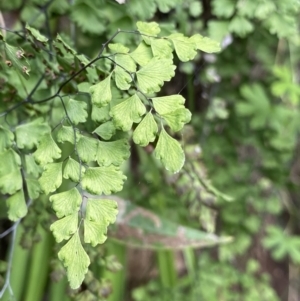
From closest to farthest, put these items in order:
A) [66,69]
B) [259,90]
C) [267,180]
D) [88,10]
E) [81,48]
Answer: [66,69] < [88,10] < [81,48] < [259,90] < [267,180]

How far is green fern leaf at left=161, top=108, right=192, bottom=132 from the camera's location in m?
0.41

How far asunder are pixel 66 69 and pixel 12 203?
0.19 m

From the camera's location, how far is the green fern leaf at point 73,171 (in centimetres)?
44

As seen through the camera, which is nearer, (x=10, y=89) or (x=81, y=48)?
(x=10, y=89)

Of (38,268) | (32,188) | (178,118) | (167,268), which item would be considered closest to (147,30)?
(178,118)

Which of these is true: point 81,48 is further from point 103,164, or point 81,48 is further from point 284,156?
point 284,156

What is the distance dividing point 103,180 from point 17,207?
5.8 inches

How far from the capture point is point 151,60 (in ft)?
1.44

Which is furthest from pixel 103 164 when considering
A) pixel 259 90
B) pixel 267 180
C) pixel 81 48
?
pixel 267 180

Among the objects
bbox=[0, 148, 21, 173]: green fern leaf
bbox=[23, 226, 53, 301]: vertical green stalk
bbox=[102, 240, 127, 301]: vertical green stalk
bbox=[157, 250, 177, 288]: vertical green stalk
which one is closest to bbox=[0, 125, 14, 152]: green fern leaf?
bbox=[0, 148, 21, 173]: green fern leaf

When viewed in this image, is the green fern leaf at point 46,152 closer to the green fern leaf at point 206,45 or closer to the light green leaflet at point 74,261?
the light green leaflet at point 74,261

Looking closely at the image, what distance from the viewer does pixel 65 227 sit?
1.37 ft

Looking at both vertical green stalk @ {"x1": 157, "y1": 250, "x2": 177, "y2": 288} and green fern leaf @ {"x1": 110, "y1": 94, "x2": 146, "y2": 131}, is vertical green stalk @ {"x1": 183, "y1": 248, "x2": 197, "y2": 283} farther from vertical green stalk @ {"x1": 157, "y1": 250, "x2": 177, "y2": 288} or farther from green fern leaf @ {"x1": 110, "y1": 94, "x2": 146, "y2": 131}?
green fern leaf @ {"x1": 110, "y1": 94, "x2": 146, "y2": 131}

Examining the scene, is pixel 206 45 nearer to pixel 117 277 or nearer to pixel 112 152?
pixel 112 152
